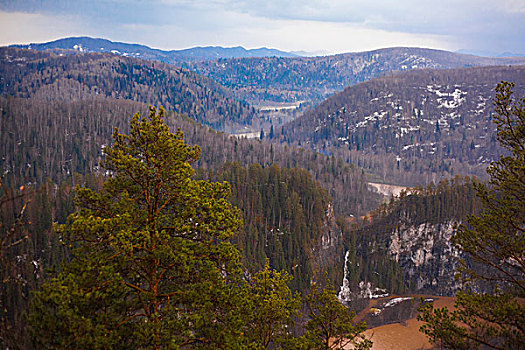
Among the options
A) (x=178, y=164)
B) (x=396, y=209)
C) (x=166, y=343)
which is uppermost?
(x=178, y=164)

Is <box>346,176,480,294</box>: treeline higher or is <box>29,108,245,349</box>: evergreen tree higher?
<box>29,108,245,349</box>: evergreen tree

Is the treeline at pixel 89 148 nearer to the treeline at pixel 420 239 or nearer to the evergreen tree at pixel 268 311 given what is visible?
the treeline at pixel 420 239

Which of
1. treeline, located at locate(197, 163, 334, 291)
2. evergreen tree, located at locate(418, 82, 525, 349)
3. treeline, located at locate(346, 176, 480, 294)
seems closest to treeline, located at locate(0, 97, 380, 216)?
treeline, located at locate(197, 163, 334, 291)

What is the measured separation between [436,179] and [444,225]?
11076 cm

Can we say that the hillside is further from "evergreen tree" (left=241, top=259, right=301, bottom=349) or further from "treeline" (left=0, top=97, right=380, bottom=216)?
"evergreen tree" (left=241, top=259, right=301, bottom=349)

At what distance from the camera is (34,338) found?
10.7 m

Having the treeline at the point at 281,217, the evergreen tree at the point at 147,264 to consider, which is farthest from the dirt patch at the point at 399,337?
the evergreen tree at the point at 147,264

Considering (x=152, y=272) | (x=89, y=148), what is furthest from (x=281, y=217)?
(x=89, y=148)

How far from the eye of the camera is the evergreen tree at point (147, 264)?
1115 cm

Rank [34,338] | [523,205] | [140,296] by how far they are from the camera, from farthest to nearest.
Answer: [523,205]
[140,296]
[34,338]

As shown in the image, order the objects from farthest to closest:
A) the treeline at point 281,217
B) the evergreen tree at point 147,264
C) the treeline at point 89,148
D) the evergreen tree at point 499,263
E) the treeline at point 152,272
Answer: the treeline at point 89,148, the treeline at point 281,217, the evergreen tree at point 499,263, the treeline at point 152,272, the evergreen tree at point 147,264

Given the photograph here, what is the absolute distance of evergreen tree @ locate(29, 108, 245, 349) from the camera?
36.6ft

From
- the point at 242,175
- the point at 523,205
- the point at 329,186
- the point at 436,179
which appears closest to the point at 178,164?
the point at 523,205

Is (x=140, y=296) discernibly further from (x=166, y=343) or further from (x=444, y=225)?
(x=444, y=225)
